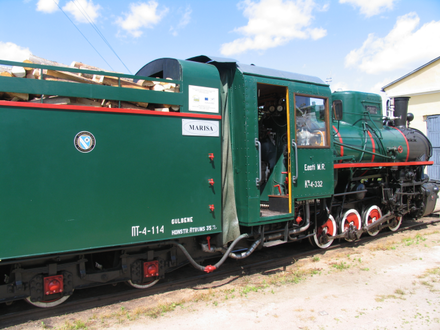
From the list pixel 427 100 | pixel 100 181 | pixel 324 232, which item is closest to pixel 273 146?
pixel 324 232

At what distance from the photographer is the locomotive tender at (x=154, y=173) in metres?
3.48

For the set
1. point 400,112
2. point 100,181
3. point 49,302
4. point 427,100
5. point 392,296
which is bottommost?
point 392,296

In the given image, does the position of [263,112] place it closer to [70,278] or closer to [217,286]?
[217,286]

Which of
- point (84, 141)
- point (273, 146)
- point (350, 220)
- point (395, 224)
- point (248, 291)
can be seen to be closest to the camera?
point (84, 141)

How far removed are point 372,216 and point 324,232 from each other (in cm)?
178

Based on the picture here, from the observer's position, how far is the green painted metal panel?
3.40m

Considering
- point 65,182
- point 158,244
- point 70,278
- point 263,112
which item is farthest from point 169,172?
point 263,112

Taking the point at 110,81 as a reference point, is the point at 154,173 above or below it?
below

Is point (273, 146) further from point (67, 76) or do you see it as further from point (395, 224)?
point (395, 224)

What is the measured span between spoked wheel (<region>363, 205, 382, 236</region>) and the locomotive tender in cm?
159

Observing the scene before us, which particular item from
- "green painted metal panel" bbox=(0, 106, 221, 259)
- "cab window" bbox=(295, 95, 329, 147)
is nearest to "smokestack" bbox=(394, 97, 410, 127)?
"cab window" bbox=(295, 95, 329, 147)

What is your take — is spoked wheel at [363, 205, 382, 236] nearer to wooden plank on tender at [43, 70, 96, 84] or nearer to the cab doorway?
the cab doorway

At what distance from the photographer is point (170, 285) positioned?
491cm

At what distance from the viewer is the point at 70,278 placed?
4000 mm
